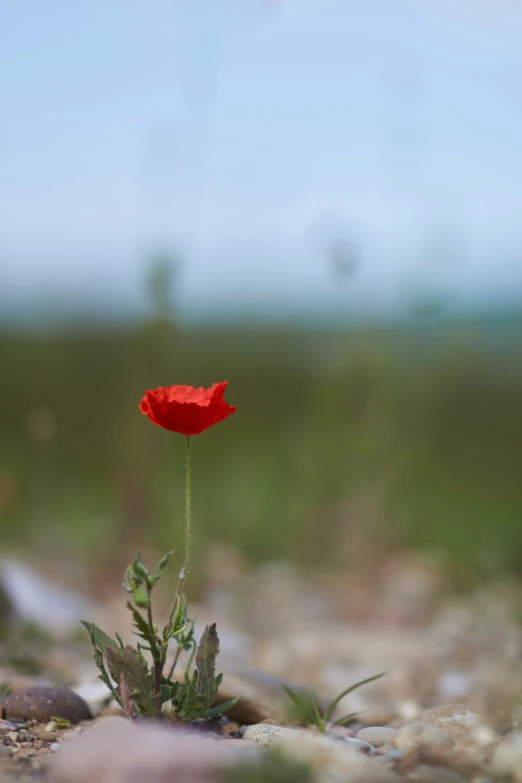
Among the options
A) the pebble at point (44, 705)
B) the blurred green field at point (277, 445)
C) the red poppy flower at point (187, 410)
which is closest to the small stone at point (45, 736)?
the pebble at point (44, 705)

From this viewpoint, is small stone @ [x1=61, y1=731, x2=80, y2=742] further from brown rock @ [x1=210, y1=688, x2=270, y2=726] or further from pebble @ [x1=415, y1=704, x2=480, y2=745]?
pebble @ [x1=415, y1=704, x2=480, y2=745]

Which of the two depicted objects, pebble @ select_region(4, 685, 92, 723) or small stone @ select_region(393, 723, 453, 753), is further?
pebble @ select_region(4, 685, 92, 723)

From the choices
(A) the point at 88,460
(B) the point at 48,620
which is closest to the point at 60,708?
(B) the point at 48,620

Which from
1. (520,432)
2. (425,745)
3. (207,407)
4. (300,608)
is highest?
(520,432)

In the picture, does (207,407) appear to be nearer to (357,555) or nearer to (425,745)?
(425,745)

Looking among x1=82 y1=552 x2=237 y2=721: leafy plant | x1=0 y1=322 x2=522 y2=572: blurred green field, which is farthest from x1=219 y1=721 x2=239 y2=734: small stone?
x1=0 y1=322 x2=522 y2=572: blurred green field

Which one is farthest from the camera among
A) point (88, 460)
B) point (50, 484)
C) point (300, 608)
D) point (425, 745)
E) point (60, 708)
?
point (88, 460)

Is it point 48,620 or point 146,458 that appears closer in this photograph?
point 48,620

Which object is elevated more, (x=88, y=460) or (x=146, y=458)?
(x=88, y=460)

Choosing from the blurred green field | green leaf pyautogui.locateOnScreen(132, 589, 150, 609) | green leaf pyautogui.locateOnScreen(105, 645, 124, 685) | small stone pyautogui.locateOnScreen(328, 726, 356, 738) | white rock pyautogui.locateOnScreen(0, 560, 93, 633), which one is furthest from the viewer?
the blurred green field
